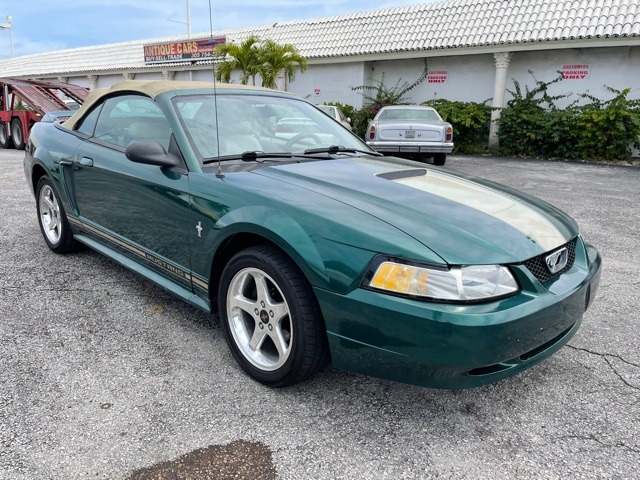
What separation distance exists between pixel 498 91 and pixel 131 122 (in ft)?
50.1

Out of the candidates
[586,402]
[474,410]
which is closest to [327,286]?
[474,410]

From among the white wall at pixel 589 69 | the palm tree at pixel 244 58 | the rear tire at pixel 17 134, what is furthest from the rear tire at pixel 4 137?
the white wall at pixel 589 69

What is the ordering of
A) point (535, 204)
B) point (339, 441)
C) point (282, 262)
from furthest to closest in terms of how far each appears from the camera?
point (535, 204) < point (282, 262) < point (339, 441)

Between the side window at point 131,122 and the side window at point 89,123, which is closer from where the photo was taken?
the side window at point 131,122

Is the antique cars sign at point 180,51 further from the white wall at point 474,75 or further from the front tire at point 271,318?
the front tire at point 271,318

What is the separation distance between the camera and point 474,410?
2.34m

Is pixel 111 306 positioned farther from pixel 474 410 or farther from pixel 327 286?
pixel 474 410

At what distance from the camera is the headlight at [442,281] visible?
193cm

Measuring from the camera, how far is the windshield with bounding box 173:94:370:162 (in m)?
2.94

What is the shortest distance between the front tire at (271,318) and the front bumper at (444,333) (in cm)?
11

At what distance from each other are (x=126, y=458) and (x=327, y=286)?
104cm

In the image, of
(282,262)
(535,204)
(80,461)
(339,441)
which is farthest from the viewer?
(535,204)

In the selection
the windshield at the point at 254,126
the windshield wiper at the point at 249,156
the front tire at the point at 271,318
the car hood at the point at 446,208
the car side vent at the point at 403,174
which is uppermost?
the windshield at the point at 254,126

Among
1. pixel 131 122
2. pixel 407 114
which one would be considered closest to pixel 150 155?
pixel 131 122
